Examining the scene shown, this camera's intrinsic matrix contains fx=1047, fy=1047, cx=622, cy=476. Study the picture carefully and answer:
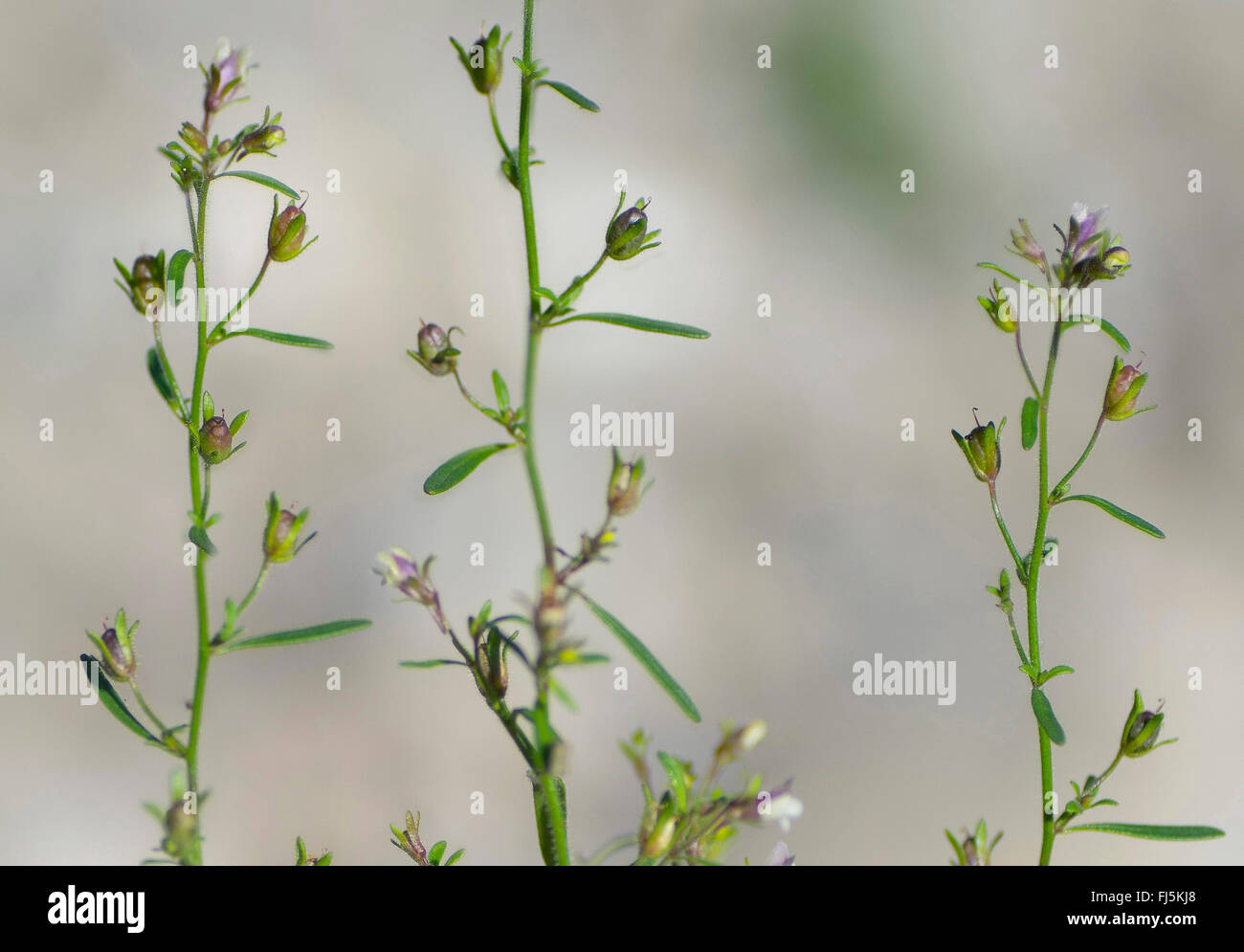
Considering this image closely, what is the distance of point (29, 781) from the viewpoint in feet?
7.42

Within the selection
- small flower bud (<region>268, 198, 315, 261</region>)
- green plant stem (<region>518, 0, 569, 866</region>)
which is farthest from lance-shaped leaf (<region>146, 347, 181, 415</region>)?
green plant stem (<region>518, 0, 569, 866</region>)

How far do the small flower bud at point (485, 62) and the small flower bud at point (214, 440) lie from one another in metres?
0.26

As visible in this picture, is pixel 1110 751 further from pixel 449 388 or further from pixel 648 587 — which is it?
pixel 449 388

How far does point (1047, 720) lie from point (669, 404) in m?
1.81

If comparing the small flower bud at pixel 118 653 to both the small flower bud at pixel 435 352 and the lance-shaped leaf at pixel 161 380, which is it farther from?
the small flower bud at pixel 435 352

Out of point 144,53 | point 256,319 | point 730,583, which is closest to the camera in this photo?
point 256,319

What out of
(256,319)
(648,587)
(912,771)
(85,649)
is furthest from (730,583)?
(85,649)

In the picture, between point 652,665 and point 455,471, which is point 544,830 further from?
point 455,471

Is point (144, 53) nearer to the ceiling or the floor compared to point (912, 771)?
nearer to the ceiling

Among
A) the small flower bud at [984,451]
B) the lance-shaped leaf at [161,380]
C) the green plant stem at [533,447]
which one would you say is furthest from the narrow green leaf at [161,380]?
the small flower bud at [984,451]

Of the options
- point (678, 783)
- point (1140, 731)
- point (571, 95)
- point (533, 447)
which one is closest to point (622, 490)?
point (533, 447)

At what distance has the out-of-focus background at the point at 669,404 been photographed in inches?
89.4

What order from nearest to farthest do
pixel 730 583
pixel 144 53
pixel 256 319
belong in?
pixel 256 319 → pixel 144 53 → pixel 730 583

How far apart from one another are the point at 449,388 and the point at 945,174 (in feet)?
4.19
